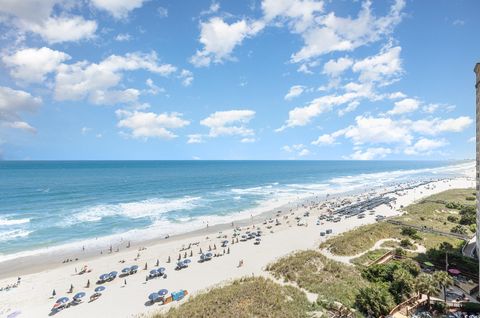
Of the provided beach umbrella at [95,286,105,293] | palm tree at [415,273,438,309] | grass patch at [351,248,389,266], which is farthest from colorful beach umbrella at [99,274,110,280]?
palm tree at [415,273,438,309]

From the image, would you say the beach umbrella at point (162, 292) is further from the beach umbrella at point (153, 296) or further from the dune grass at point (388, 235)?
the dune grass at point (388, 235)

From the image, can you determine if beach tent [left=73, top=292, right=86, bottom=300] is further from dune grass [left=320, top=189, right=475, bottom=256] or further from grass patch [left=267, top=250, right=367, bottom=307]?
dune grass [left=320, top=189, right=475, bottom=256]

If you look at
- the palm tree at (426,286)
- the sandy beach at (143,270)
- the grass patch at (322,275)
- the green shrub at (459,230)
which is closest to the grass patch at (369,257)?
the grass patch at (322,275)

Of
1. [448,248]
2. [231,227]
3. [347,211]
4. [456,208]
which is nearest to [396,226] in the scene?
[448,248]

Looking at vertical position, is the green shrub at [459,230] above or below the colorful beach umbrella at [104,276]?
above

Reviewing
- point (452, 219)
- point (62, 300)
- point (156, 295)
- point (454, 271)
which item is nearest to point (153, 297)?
point (156, 295)

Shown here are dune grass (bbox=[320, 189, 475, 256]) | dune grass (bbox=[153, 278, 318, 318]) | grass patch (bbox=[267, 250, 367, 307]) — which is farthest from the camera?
dune grass (bbox=[320, 189, 475, 256])

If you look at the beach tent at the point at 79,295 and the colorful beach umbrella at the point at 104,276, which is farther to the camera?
the colorful beach umbrella at the point at 104,276
